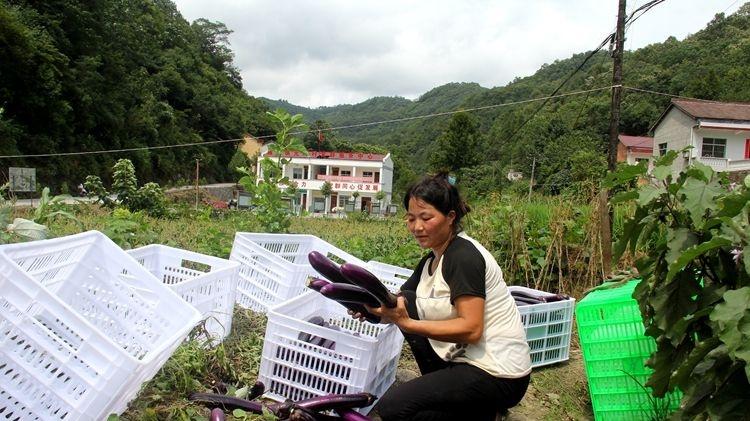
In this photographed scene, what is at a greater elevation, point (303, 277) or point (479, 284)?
point (479, 284)

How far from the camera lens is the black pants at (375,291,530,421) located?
6.04 ft

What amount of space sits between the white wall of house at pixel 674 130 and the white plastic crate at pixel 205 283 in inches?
1091

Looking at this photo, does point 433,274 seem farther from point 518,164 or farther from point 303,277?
point 518,164

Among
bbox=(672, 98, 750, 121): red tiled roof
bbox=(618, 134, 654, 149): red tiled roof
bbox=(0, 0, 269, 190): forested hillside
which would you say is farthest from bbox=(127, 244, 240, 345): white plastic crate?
bbox=(618, 134, 654, 149): red tiled roof

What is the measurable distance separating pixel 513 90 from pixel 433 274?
117 ft

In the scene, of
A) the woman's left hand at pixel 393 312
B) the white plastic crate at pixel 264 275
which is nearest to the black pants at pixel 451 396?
the woman's left hand at pixel 393 312

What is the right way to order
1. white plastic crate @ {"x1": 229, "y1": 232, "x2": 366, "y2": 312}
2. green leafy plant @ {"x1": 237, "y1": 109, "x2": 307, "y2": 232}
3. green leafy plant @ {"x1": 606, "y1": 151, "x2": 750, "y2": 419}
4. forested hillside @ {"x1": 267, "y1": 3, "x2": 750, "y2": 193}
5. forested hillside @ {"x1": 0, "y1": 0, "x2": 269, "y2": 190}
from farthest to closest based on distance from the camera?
forested hillside @ {"x1": 267, "y1": 3, "x2": 750, "y2": 193}, forested hillside @ {"x1": 0, "y1": 0, "x2": 269, "y2": 190}, green leafy plant @ {"x1": 237, "y1": 109, "x2": 307, "y2": 232}, white plastic crate @ {"x1": 229, "y1": 232, "x2": 366, "y2": 312}, green leafy plant @ {"x1": 606, "y1": 151, "x2": 750, "y2": 419}

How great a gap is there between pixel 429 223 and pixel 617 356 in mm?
1158

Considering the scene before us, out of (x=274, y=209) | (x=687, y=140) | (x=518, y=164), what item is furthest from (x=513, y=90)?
(x=274, y=209)

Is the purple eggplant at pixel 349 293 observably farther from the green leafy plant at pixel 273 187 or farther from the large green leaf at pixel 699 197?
the green leafy plant at pixel 273 187

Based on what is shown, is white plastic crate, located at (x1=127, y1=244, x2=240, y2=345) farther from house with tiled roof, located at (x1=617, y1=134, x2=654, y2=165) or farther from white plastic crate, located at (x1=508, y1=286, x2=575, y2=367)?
house with tiled roof, located at (x1=617, y1=134, x2=654, y2=165)

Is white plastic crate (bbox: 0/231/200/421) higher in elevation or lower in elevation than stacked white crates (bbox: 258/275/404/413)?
higher

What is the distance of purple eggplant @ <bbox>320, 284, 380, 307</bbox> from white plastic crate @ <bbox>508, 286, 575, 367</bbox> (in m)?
1.54

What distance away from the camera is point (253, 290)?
11.0 feet
